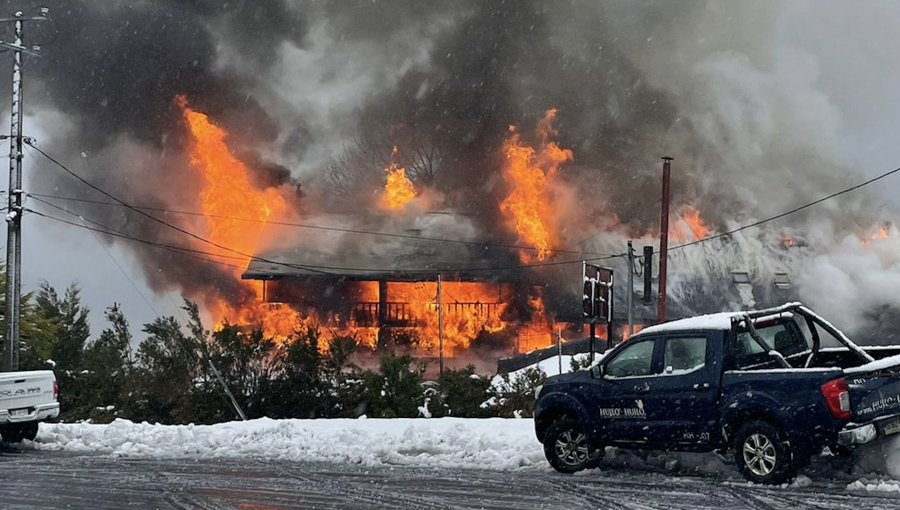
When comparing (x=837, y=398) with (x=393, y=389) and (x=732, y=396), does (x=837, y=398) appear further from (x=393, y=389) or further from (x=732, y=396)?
(x=393, y=389)

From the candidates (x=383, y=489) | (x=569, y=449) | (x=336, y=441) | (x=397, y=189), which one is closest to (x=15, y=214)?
(x=336, y=441)

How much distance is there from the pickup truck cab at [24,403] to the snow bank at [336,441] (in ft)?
1.30

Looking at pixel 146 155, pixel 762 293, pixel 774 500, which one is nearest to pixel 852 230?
pixel 762 293

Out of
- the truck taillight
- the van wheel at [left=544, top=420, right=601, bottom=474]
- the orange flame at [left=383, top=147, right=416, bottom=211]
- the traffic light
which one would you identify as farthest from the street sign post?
the orange flame at [left=383, top=147, right=416, bottom=211]

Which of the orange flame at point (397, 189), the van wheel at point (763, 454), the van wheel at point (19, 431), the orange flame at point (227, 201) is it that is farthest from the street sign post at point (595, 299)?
the orange flame at point (397, 189)

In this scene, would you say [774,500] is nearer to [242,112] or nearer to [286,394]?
[286,394]

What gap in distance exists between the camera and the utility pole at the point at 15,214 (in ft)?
69.8

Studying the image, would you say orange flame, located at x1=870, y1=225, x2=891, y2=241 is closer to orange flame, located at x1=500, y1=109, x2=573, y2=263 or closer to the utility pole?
orange flame, located at x1=500, y1=109, x2=573, y2=263

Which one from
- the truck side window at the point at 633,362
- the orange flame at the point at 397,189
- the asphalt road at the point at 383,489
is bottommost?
the asphalt road at the point at 383,489

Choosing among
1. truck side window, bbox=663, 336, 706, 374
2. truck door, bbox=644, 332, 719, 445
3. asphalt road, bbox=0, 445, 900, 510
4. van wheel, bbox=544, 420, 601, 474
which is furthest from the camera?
van wheel, bbox=544, 420, 601, 474

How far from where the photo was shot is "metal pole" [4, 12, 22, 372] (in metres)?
21.3

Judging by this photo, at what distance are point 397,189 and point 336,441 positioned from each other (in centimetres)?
5331

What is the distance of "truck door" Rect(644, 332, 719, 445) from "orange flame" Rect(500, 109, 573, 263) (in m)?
48.0

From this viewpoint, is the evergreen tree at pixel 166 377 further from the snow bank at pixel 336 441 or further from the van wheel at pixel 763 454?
the van wheel at pixel 763 454
